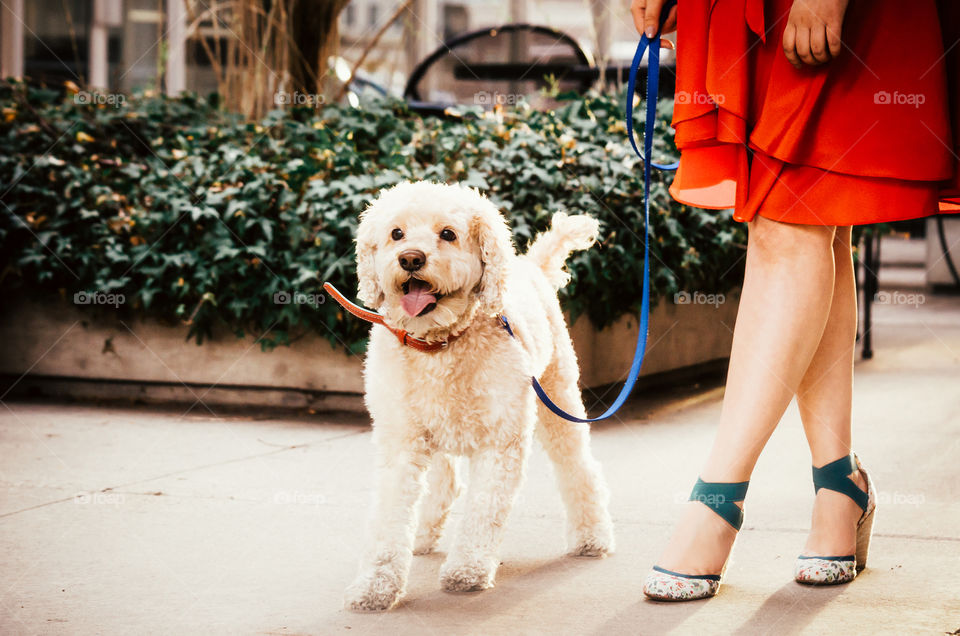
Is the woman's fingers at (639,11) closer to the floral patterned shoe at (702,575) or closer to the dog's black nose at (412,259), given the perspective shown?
the dog's black nose at (412,259)

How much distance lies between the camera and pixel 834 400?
264 cm

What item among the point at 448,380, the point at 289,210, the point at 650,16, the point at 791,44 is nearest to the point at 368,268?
the point at 448,380

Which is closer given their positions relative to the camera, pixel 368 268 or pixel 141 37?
pixel 368 268

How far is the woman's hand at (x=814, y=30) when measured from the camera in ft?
7.45

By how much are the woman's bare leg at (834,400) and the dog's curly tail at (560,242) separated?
0.87 metres

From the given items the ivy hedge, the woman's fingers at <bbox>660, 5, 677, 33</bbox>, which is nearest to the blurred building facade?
the ivy hedge

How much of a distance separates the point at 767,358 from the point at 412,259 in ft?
3.05

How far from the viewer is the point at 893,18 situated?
7.72ft

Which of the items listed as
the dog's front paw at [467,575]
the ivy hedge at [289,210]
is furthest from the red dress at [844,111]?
Result: the ivy hedge at [289,210]

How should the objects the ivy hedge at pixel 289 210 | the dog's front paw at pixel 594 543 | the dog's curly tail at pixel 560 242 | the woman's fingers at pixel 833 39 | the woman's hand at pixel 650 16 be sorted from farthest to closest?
the ivy hedge at pixel 289 210
the dog's curly tail at pixel 560 242
the dog's front paw at pixel 594 543
the woman's hand at pixel 650 16
the woman's fingers at pixel 833 39

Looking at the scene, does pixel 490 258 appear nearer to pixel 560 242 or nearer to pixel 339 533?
pixel 560 242

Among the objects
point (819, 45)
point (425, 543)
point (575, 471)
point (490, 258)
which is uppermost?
point (819, 45)

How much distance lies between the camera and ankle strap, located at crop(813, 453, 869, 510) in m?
2.61

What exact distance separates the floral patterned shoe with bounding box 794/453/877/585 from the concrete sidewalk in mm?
47
